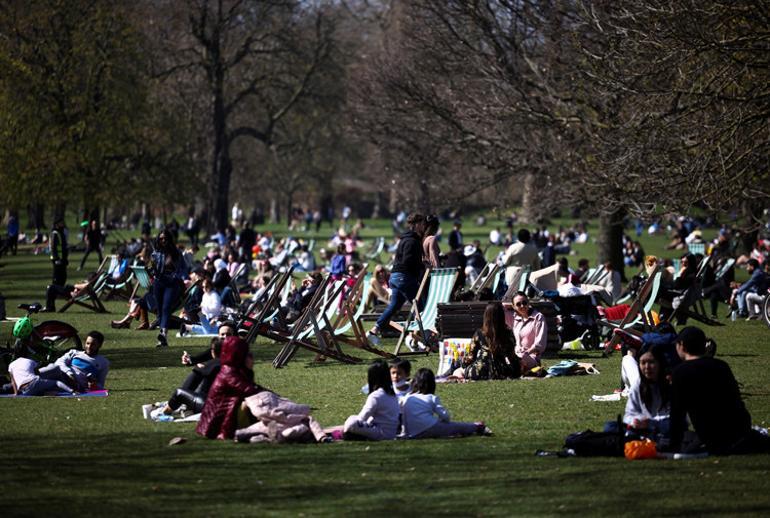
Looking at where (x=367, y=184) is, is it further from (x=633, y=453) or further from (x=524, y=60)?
(x=633, y=453)

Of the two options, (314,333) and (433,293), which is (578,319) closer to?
(433,293)

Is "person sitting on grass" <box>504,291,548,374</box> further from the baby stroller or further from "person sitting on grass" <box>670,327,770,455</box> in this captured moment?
"person sitting on grass" <box>670,327,770,455</box>

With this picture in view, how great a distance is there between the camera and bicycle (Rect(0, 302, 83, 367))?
13.9 m

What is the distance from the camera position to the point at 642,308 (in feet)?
59.3

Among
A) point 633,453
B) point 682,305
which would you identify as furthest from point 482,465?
point 682,305

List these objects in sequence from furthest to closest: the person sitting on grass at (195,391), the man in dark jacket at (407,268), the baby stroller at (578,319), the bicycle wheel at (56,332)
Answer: the baby stroller at (578,319) → the man in dark jacket at (407,268) → the bicycle wheel at (56,332) → the person sitting on grass at (195,391)

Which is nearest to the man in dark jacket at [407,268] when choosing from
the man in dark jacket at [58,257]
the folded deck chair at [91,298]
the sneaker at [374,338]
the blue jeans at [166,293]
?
the sneaker at [374,338]

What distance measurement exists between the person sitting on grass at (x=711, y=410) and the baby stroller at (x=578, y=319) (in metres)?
8.23

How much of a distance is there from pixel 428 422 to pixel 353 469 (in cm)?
152

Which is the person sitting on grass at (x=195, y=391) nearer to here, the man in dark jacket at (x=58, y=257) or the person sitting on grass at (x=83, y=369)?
the person sitting on grass at (x=83, y=369)

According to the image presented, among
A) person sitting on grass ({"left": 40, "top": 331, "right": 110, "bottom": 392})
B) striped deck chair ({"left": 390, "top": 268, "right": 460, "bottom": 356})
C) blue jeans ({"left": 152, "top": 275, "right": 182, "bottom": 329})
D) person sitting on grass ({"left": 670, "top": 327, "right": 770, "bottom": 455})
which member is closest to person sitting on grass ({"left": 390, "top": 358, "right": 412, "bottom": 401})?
person sitting on grass ({"left": 670, "top": 327, "right": 770, "bottom": 455})

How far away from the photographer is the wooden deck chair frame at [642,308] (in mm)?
17000

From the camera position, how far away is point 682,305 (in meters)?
20.2

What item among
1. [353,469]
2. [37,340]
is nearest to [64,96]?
[37,340]
